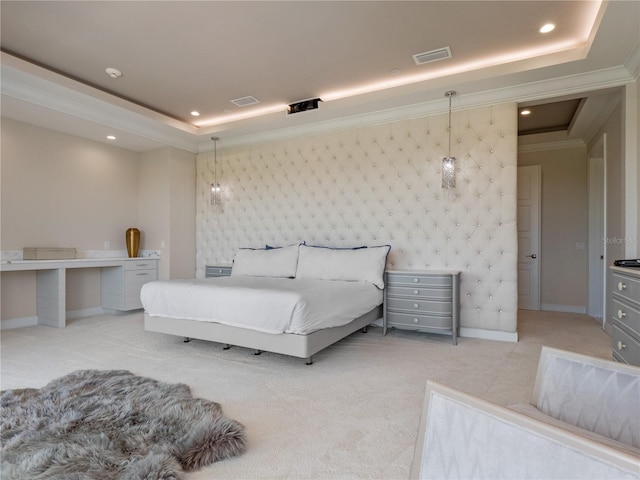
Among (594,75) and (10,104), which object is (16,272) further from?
(594,75)

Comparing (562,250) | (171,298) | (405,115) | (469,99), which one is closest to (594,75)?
(469,99)

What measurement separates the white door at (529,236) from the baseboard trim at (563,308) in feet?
0.42

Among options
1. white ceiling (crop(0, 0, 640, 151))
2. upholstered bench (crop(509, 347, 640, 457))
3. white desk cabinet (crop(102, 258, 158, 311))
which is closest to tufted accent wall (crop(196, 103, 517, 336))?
white ceiling (crop(0, 0, 640, 151))

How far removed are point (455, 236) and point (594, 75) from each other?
2.01 metres

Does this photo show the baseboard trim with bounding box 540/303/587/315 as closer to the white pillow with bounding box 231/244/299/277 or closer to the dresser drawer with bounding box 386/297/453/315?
the dresser drawer with bounding box 386/297/453/315

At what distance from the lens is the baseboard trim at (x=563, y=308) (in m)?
5.46

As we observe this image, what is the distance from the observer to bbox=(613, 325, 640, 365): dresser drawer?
2209mm

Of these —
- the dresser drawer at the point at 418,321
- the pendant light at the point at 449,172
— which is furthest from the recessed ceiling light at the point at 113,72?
the dresser drawer at the point at 418,321

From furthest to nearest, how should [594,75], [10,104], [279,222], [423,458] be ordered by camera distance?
[279,222]
[10,104]
[594,75]
[423,458]

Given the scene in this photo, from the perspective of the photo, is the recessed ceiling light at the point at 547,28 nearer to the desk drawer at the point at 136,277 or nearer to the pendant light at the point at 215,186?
the pendant light at the point at 215,186

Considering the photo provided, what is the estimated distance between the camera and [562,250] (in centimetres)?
562

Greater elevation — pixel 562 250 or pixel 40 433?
pixel 562 250

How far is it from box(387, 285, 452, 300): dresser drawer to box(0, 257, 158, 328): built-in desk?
3730mm

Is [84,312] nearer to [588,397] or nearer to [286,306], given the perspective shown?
[286,306]
